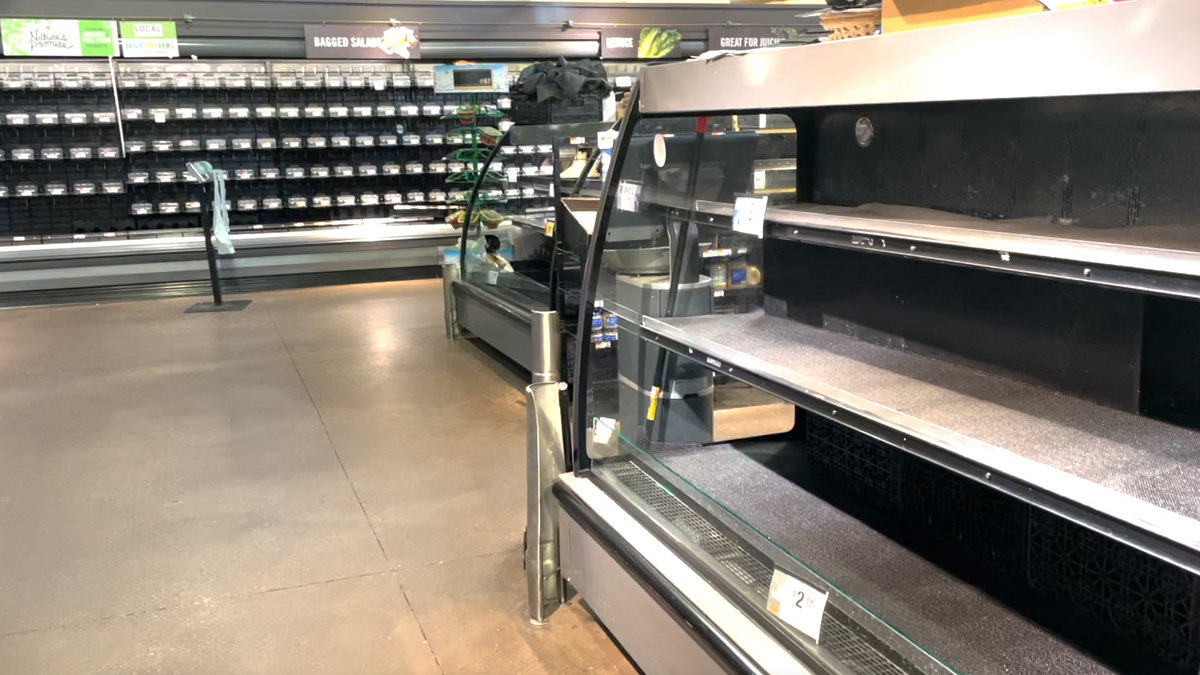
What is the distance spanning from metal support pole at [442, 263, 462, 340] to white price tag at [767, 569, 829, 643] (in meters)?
4.69

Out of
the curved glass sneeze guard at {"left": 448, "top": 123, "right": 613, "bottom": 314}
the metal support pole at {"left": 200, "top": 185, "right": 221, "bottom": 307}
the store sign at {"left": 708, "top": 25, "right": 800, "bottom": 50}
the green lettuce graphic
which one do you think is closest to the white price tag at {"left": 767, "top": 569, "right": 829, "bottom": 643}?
the curved glass sneeze guard at {"left": 448, "top": 123, "right": 613, "bottom": 314}

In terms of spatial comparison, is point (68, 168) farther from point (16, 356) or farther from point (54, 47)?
point (16, 356)

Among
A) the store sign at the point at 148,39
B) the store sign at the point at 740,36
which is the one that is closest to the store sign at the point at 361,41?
the store sign at the point at 148,39

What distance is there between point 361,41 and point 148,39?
5.95 ft

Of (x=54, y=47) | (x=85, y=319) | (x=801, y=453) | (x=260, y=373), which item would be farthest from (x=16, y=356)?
(x=801, y=453)

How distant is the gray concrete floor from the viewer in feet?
8.78

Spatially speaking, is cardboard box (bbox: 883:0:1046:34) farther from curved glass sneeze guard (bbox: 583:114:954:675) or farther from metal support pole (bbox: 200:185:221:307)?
metal support pole (bbox: 200:185:221:307)

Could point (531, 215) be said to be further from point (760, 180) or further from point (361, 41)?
point (361, 41)

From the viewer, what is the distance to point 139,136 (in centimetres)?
862

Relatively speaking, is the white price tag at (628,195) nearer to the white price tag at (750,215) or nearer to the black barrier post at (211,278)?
the white price tag at (750,215)

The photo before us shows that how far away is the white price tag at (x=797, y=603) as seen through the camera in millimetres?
1736

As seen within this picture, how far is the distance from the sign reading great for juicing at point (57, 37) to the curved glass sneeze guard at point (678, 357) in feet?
24.1

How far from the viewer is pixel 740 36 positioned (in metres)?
10.3

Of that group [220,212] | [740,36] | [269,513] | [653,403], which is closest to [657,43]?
[740,36]
